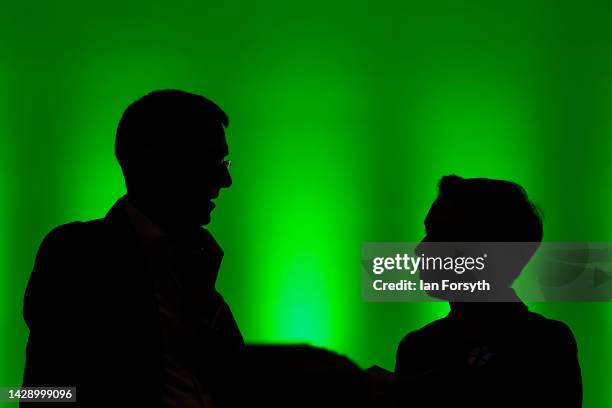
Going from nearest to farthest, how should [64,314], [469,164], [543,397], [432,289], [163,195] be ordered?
[64,314], [543,397], [163,195], [432,289], [469,164]

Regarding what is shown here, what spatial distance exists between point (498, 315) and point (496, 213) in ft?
0.61

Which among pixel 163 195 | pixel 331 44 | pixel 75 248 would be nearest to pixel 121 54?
pixel 331 44

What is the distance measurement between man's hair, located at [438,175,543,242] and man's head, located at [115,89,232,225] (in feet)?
1.57

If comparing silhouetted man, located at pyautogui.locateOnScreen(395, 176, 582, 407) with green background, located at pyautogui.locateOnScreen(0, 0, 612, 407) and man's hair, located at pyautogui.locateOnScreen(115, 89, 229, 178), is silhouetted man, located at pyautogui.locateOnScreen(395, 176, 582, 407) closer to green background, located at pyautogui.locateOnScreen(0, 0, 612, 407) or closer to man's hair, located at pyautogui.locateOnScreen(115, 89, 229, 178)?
man's hair, located at pyautogui.locateOnScreen(115, 89, 229, 178)

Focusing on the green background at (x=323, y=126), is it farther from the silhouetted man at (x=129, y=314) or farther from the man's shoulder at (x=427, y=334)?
the silhouetted man at (x=129, y=314)

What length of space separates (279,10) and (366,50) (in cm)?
37

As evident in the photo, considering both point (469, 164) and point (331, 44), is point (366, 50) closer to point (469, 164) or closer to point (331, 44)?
point (331, 44)

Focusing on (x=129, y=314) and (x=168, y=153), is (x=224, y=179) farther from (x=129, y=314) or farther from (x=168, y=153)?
(x=129, y=314)

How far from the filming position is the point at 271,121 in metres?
2.63

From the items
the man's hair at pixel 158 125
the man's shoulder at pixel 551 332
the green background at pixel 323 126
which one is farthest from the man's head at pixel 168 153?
the green background at pixel 323 126

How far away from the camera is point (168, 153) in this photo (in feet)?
3.96

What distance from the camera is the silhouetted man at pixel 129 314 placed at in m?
Result: 0.94

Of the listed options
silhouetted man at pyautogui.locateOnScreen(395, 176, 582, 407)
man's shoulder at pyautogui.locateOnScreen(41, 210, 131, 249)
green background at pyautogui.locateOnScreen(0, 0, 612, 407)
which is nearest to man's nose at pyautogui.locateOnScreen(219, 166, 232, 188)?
man's shoulder at pyautogui.locateOnScreen(41, 210, 131, 249)

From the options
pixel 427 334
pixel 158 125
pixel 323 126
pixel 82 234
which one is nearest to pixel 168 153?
pixel 158 125
